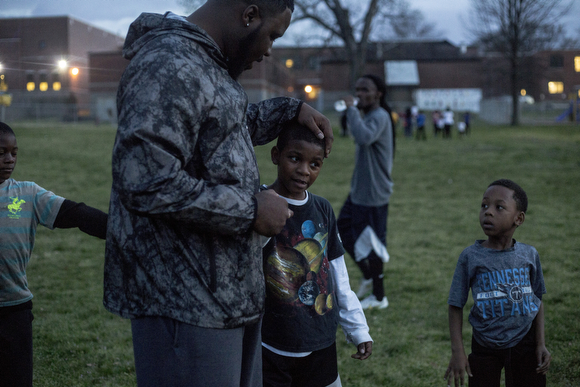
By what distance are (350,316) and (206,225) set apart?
4.36ft

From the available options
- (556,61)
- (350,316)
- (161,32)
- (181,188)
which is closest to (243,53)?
(161,32)

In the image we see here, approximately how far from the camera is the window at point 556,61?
138 ft

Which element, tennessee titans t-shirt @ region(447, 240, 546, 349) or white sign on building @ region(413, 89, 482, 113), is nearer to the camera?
tennessee titans t-shirt @ region(447, 240, 546, 349)

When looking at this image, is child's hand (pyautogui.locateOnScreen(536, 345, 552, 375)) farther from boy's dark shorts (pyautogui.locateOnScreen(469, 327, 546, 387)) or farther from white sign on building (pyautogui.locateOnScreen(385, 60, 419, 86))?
white sign on building (pyautogui.locateOnScreen(385, 60, 419, 86))

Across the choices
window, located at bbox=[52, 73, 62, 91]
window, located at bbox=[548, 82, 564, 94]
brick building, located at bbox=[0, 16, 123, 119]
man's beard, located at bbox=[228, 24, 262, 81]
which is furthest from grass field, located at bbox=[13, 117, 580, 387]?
window, located at bbox=[548, 82, 564, 94]

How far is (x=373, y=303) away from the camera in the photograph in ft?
18.6

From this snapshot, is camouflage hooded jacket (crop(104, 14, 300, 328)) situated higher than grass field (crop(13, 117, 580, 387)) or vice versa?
camouflage hooded jacket (crop(104, 14, 300, 328))

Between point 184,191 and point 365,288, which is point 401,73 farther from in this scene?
point 184,191

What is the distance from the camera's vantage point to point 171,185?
1574 millimetres

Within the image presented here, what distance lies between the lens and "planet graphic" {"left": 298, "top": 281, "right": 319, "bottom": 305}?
8.46 ft

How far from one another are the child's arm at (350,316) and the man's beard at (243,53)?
126 centimetres

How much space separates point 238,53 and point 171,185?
59 cm

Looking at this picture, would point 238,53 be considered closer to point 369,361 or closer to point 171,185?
point 171,185

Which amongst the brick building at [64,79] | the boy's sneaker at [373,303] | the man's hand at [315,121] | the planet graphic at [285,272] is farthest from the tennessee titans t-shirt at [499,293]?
the brick building at [64,79]
